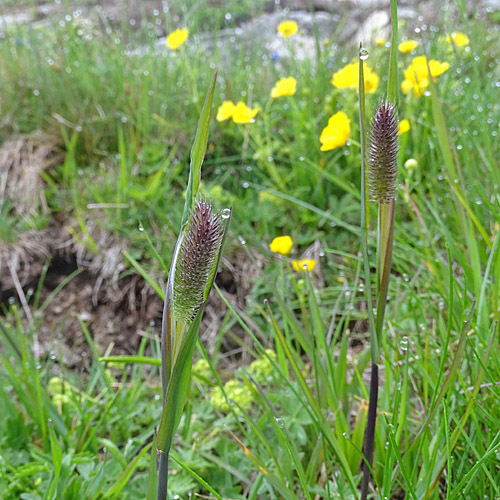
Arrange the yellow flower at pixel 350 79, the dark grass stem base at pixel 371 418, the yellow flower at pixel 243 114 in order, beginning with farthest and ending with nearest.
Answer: the yellow flower at pixel 243 114 < the yellow flower at pixel 350 79 < the dark grass stem base at pixel 371 418

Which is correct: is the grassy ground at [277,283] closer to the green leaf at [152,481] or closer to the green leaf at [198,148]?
the green leaf at [152,481]

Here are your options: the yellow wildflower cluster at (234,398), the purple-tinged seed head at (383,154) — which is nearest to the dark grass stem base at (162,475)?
the purple-tinged seed head at (383,154)

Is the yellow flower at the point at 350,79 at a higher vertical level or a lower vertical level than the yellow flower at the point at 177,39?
lower

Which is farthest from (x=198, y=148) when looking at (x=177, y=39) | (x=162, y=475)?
(x=177, y=39)

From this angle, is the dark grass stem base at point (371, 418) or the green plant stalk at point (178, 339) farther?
the dark grass stem base at point (371, 418)

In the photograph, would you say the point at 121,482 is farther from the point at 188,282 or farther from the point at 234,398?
the point at 188,282

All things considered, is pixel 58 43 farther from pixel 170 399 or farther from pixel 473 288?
pixel 170 399

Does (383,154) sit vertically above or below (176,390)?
above

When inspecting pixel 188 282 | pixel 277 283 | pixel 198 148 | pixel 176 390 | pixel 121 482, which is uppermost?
pixel 198 148
